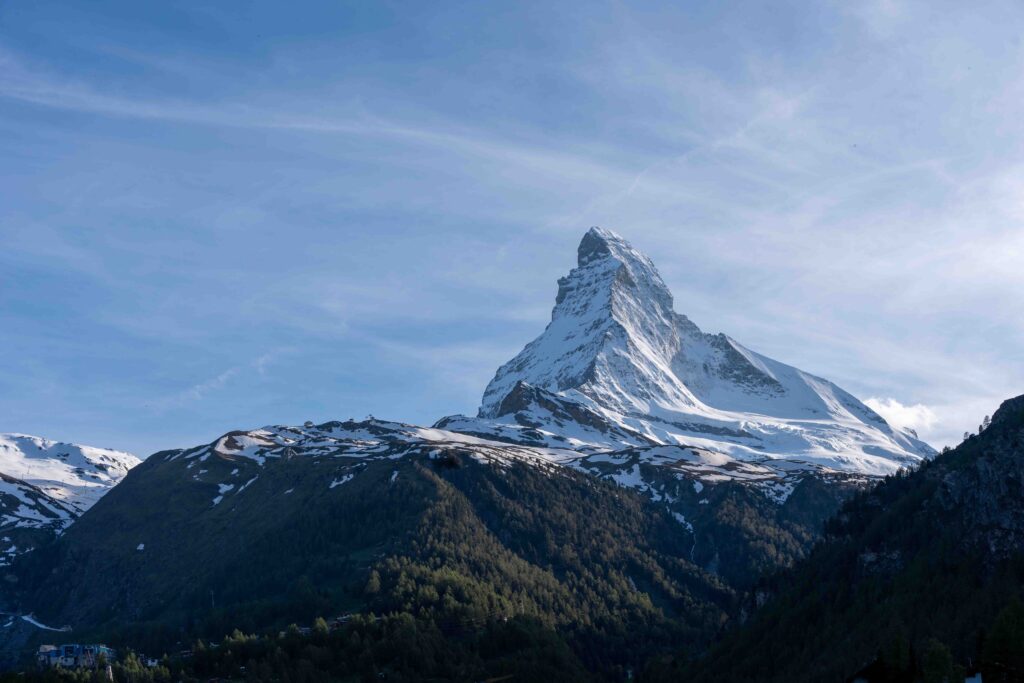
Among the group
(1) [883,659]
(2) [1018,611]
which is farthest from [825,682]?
(2) [1018,611]

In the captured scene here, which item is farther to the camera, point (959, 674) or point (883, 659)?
point (883, 659)

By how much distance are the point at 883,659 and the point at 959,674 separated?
18.8 meters

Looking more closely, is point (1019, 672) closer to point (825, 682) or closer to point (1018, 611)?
point (1018, 611)

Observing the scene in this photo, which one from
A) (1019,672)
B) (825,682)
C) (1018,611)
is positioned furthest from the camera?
(825,682)

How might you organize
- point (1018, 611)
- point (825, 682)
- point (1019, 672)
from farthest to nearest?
point (825, 682) → point (1018, 611) → point (1019, 672)

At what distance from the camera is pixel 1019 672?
6501 inches

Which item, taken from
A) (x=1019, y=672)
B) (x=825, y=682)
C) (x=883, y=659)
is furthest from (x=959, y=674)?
(x=825, y=682)

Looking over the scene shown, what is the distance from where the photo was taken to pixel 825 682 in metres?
198

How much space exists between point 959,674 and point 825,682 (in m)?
34.0

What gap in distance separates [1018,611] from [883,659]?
803 inches

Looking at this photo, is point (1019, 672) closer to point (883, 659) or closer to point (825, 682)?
point (883, 659)

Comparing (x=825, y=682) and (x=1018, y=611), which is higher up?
(x=1018, y=611)

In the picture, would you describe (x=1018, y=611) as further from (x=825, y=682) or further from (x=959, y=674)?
(x=825, y=682)

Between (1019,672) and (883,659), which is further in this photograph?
(883,659)
